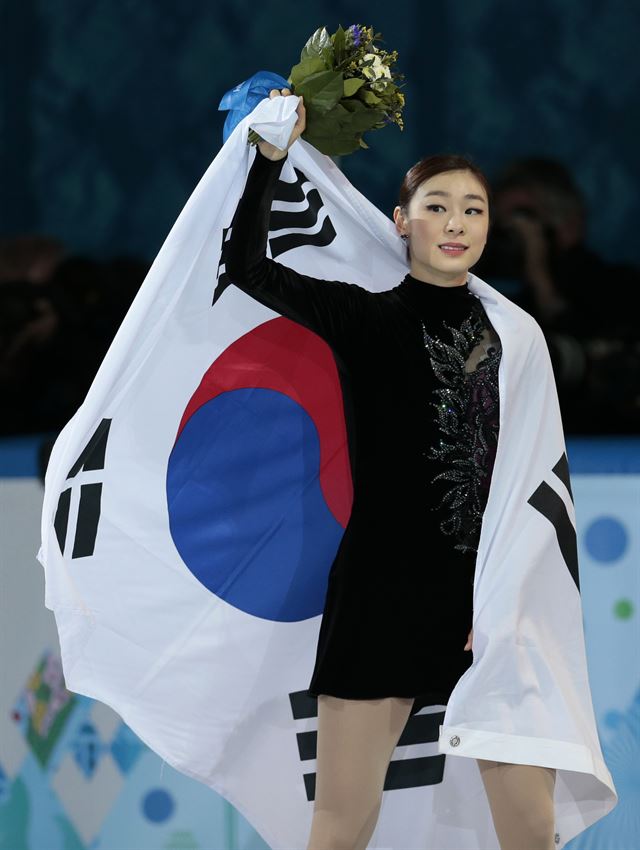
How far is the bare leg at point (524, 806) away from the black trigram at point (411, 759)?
16.7 inches

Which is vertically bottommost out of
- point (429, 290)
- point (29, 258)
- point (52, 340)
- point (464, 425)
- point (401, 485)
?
point (401, 485)

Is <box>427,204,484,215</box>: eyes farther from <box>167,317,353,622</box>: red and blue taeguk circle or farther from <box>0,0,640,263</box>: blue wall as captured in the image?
<box>0,0,640,263</box>: blue wall

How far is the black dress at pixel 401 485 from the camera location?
2.19 meters

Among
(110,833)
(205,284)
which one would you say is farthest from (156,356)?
(110,833)

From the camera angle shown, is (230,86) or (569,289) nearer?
(569,289)

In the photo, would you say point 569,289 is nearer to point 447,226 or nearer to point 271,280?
point 447,226

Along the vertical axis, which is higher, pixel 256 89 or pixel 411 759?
pixel 256 89

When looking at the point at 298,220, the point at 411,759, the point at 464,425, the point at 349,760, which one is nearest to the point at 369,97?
the point at 298,220

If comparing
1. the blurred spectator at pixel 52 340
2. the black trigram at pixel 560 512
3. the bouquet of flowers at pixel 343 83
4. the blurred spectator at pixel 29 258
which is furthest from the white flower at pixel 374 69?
the blurred spectator at pixel 29 258

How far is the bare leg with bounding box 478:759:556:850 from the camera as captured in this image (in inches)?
83.7

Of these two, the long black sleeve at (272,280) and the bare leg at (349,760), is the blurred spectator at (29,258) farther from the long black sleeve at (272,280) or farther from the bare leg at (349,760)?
the bare leg at (349,760)

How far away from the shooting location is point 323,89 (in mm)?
2125

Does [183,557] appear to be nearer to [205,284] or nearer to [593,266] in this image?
[205,284]

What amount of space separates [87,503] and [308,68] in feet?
3.18
